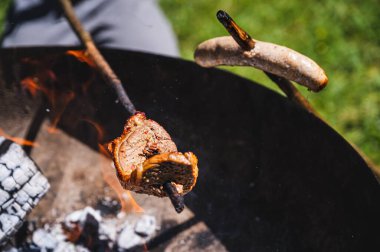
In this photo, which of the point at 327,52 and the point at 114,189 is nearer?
the point at 114,189

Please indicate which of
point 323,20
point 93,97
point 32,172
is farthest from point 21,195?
point 323,20

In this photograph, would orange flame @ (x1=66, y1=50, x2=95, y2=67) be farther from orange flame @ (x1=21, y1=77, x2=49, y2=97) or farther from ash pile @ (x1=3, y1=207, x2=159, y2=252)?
ash pile @ (x1=3, y1=207, x2=159, y2=252)

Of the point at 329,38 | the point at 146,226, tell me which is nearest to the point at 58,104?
the point at 146,226

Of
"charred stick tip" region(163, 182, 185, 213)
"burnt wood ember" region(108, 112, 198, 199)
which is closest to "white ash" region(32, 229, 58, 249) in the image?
"burnt wood ember" region(108, 112, 198, 199)

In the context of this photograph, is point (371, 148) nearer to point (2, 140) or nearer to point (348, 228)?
Result: point (348, 228)

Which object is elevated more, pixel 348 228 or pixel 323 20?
pixel 323 20

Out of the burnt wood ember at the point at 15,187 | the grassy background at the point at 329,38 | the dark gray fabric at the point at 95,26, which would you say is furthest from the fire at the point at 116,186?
the grassy background at the point at 329,38

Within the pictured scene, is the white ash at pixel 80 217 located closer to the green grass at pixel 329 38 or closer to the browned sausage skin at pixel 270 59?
the browned sausage skin at pixel 270 59

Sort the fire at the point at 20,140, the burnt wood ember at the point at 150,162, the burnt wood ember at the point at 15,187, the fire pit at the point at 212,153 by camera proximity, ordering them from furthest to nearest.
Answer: the fire at the point at 20,140, the fire pit at the point at 212,153, the burnt wood ember at the point at 15,187, the burnt wood ember at the point at 150,162
